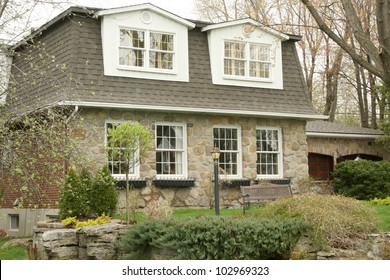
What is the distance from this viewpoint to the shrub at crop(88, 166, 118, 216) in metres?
14.8

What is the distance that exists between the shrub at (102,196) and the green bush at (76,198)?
0.16 metres

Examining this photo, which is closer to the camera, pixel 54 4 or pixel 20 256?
pixel 54 4

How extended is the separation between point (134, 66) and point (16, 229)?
565cm

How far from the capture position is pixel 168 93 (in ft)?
61.5

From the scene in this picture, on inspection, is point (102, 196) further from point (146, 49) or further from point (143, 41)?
point (143, 41)

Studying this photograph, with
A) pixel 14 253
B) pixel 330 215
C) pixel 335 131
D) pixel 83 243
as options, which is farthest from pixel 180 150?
pixel 335 131

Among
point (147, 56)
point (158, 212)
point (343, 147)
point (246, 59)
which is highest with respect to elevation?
point (246, 59)

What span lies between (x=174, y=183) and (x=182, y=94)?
250 cm

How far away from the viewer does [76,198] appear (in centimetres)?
1461

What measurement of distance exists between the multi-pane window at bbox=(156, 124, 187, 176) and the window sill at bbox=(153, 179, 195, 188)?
303 millimetres

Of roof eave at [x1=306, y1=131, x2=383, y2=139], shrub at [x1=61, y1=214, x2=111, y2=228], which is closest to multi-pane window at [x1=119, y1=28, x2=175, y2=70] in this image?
shrub at [x1=61, y1=214, x2=111, y2=228]

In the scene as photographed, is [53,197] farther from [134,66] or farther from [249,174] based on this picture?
[249,174]

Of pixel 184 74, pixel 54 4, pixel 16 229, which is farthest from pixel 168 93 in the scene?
pixel 54 4

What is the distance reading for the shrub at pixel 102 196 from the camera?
14.8 m
